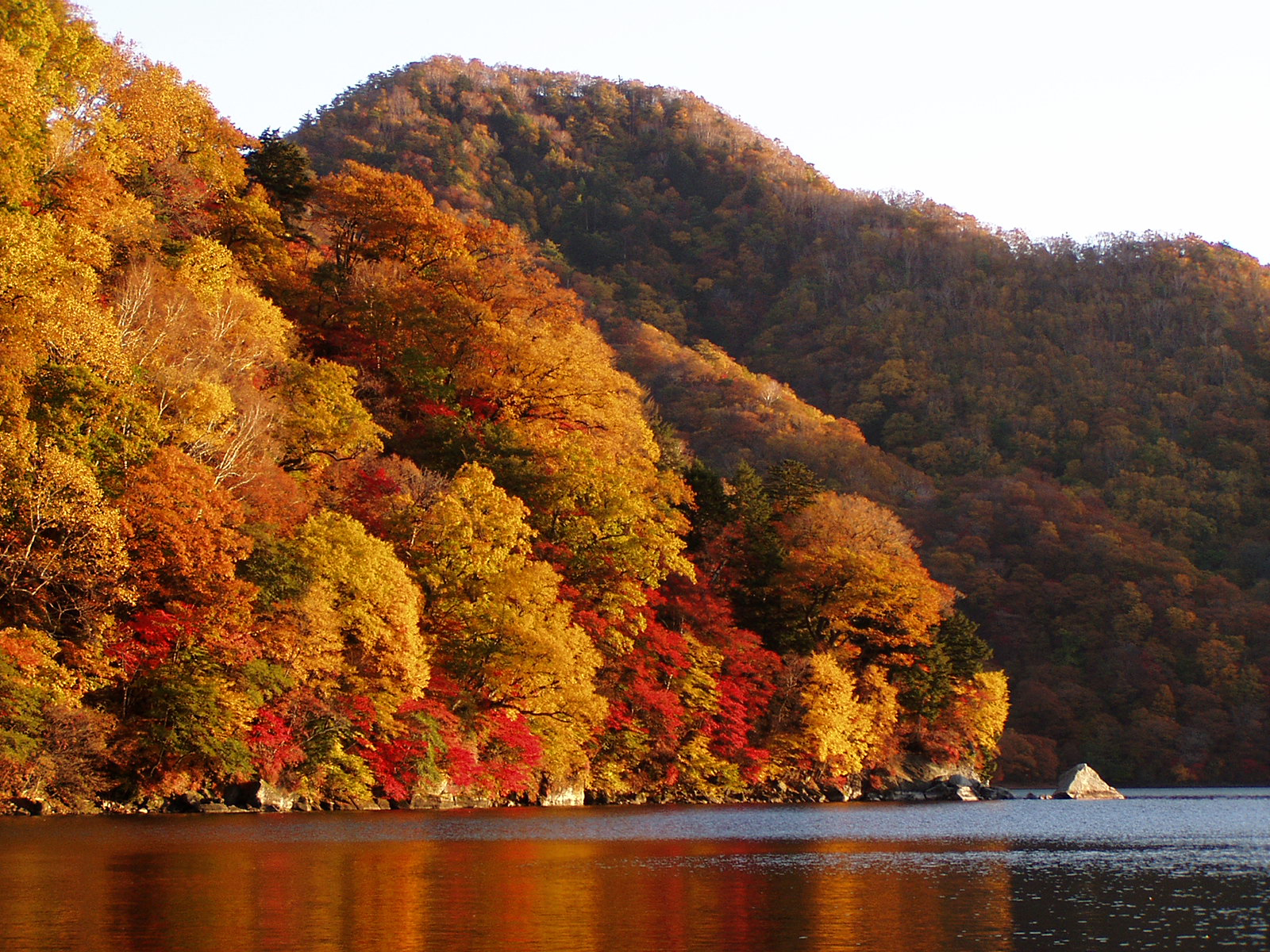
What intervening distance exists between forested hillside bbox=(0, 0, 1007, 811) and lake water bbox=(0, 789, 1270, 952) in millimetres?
4370

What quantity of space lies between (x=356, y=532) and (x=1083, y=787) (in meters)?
52.4

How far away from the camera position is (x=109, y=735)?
1515 inches

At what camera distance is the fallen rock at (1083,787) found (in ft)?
257

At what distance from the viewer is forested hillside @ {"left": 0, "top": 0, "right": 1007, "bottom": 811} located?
38.3 metres

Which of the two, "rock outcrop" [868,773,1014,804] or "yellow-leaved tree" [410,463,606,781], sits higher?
"yellow-leaved tree" [410,463,606,781]

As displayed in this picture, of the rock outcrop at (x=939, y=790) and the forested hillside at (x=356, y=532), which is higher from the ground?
the forested hillside at (x=356, y=532)

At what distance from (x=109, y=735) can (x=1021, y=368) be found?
11130cm

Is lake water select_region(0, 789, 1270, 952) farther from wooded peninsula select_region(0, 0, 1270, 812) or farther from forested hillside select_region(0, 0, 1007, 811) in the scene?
wooded peninsula select_region(0, 0, 1270, 812)

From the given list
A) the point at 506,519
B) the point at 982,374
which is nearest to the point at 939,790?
the point at 506,519

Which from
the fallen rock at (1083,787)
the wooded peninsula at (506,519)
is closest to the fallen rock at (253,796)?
the wooded peninsula at (506,519)

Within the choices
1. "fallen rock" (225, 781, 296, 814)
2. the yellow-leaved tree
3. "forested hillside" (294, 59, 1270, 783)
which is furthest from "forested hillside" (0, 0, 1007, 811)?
"forested hillside" (294, 59, 1270, 783)

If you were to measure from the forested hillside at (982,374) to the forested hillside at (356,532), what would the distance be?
12.0 metres

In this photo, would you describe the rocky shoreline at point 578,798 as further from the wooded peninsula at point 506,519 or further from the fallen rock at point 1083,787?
the wooded peninsula at point 506,519

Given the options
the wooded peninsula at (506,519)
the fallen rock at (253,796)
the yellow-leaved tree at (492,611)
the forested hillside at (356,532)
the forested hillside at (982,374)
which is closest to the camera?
the forested hillside at (356,532)
